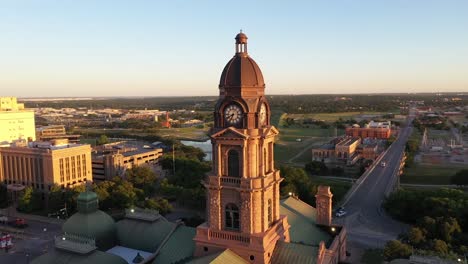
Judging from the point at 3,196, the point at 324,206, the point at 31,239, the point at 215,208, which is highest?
the point at 215,208

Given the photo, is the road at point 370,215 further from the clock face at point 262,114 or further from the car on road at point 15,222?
the car on road at point 15,222

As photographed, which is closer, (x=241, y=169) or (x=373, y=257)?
(x=241, y=169)

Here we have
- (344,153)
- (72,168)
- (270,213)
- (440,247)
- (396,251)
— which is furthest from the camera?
(344,153)

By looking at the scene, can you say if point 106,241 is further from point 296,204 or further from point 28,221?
point 28,221

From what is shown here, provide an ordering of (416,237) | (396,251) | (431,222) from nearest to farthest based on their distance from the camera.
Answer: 1. (396,251)
2. (416,237)
3. (431,222)

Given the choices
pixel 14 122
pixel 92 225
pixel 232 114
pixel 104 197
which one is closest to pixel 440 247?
pixel 232 114

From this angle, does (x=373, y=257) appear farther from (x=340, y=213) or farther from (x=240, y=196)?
(x=240, y=196)

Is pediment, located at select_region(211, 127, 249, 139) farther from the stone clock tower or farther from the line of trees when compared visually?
the line of trees
